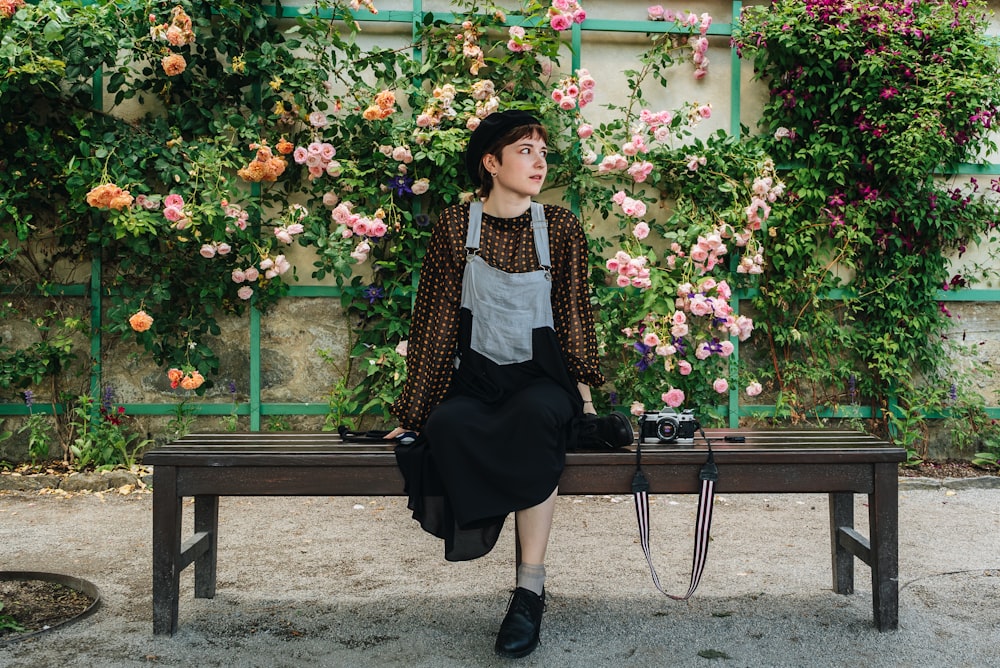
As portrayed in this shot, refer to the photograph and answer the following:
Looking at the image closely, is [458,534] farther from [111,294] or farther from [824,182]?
[824,182]

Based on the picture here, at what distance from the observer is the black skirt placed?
266 centimetres

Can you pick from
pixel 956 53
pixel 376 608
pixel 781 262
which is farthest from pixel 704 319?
pixel 376 608

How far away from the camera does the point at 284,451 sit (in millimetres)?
2777

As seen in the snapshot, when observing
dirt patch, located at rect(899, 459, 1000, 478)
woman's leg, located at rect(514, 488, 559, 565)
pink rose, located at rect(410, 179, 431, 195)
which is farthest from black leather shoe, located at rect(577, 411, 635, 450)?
dirt patch, located at rect(899, 459, 1000, 478)

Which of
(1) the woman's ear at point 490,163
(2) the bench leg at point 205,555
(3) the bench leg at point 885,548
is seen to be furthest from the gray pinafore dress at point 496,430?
(3) the bench leg at point 885,548

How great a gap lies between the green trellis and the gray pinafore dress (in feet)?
7.70

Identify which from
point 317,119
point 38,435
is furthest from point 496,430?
point 38,435

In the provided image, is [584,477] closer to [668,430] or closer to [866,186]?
[668,430]

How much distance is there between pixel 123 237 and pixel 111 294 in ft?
1.12

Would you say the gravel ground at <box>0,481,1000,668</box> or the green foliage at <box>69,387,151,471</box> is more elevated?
the green foliage at <box>69,387,151,471</box>

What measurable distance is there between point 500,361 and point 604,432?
0.41 m

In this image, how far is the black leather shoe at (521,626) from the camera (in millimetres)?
2562

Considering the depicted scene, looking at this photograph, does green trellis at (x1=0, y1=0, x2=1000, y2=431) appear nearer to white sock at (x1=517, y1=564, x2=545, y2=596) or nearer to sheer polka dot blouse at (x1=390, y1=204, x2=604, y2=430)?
sheer polka dot blouse at (x1=390, y1=204, x2=604, y2=430)

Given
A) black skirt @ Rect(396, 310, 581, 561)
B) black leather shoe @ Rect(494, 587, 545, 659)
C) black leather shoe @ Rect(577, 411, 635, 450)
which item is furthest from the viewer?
black leather shoe @ Rect(577, 411, 635, 450)
